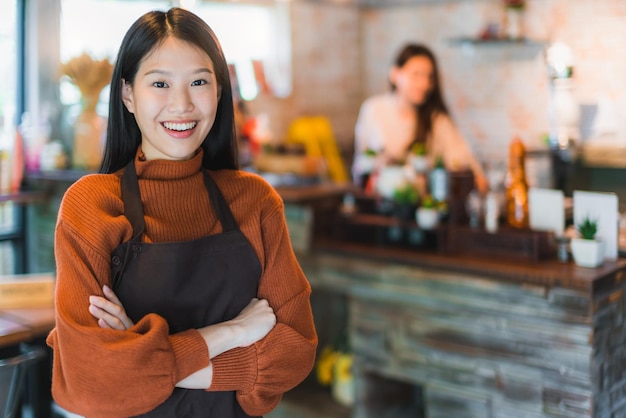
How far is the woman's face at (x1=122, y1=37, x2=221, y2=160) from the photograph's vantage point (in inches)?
64.5

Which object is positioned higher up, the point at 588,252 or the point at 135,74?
the point at 135,74

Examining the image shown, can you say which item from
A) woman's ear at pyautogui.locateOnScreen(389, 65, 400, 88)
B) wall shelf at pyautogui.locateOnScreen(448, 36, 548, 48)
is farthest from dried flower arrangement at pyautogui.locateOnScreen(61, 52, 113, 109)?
wall shelf at pyautogui.locateOnScreen(448, 36, 548, 48)

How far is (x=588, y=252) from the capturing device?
2781 millimetres

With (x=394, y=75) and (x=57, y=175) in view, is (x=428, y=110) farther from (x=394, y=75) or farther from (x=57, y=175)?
(x=57, y=175)

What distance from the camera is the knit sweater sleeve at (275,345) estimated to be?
1.66 metres

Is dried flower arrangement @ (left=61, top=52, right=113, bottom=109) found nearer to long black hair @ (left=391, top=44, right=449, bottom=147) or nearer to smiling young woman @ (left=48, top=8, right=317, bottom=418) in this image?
long black hair @ (left=391, top=44, right=449, bottom=147)

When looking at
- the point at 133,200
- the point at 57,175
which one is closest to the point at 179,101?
the point at 133,200

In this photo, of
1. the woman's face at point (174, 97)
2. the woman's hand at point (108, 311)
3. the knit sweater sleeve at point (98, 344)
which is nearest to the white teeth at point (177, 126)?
the woman's face at point (174, 97)

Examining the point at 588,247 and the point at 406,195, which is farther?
the point at 406,195

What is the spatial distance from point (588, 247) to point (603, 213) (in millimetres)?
170

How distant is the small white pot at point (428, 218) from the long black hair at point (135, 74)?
5.05 ft

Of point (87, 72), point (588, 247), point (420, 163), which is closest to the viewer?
point (588, 247)

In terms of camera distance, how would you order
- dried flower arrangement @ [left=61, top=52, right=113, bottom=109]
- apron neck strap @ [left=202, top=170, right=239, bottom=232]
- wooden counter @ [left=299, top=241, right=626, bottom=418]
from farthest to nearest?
dried flower arrangement @ [left=61, top=52, right=113, bottom=109]
wooden counter @ [left=299, top=241, right=626, bottom=418]
apron neck strap @ [left=202, top=170, right=239, bottom=232]

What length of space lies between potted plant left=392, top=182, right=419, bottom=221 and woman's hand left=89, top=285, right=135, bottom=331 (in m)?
2.01
